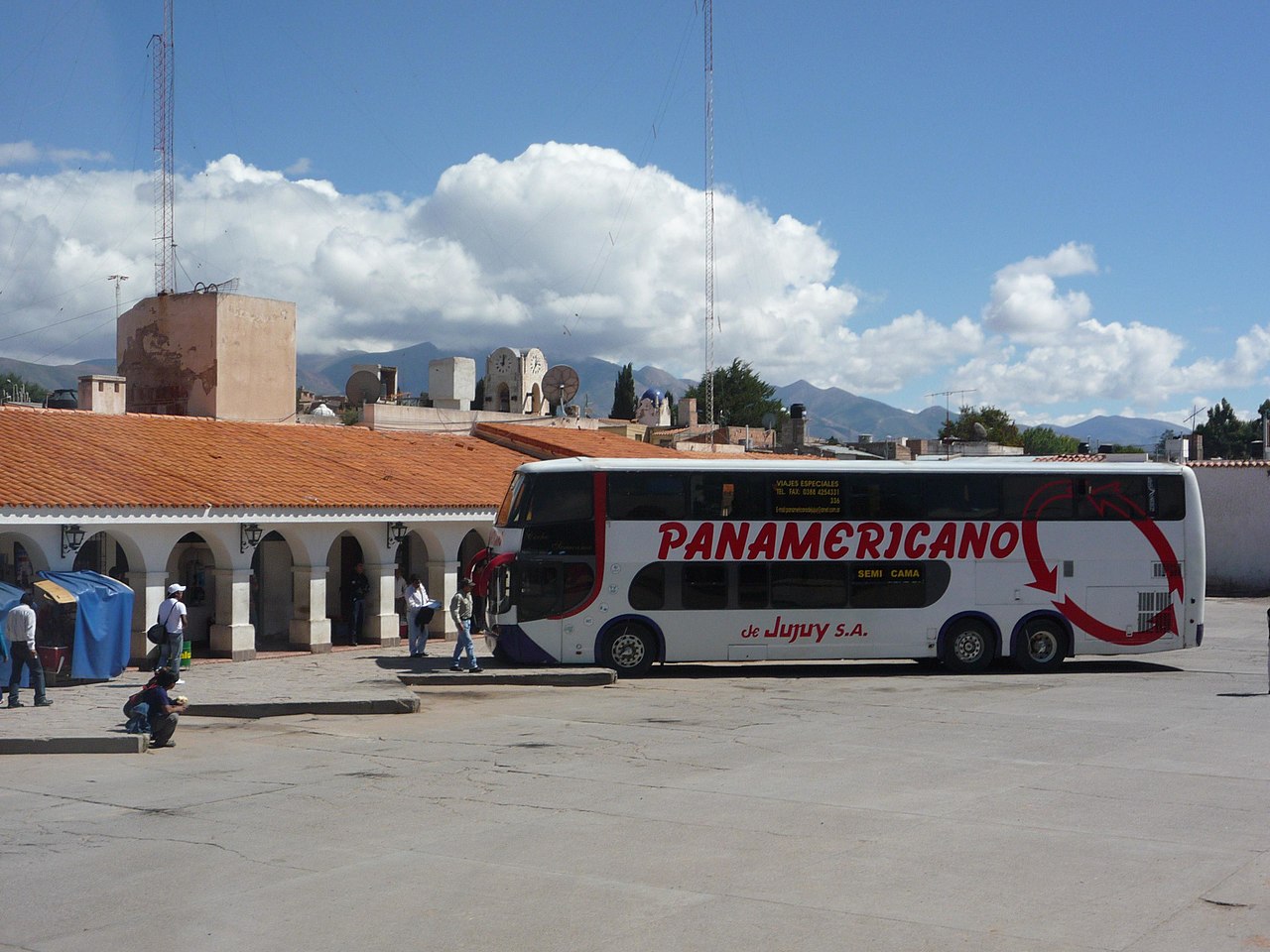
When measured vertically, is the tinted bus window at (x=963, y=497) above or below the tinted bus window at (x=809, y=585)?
above

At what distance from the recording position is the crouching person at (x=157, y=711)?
14.2 metres

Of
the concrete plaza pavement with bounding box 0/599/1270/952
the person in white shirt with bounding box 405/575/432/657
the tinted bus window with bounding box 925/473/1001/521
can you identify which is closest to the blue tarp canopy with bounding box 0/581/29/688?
the concrete plaza pavement with bounding box 0/599/1270/952

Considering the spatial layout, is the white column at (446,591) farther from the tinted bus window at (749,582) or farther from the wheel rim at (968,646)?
the wheel rim at (968,646)

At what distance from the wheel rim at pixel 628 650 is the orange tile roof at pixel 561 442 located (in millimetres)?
11577

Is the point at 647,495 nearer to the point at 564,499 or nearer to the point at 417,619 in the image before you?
A: the point at 564,499

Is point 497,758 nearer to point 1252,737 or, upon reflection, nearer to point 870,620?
point 1252,737

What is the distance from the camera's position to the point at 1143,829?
1016cm

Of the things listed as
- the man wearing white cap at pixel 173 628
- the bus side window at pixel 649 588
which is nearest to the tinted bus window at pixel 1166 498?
the bus side window at pixel 649 588

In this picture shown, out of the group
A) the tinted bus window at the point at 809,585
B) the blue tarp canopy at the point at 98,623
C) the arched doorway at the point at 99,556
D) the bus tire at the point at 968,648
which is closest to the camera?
the blue tarp canopy at the point at 98,623

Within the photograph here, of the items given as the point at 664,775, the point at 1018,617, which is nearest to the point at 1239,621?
the point at 1018,617

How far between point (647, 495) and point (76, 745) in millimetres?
10317

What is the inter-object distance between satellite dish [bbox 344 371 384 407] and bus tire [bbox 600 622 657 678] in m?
18.9

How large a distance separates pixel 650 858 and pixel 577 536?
12.7 meters

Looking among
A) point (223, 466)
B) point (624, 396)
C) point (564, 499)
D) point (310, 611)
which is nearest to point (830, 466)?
point (564, 499)
